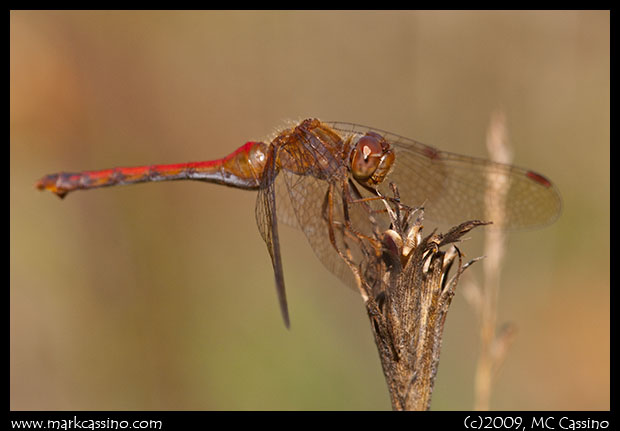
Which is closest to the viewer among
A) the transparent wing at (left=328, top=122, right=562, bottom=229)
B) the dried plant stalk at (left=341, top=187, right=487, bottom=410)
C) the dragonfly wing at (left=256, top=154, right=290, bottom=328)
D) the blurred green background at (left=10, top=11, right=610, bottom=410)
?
the dried plant stalk at (left=341, top=187, right=487, bottom=410)

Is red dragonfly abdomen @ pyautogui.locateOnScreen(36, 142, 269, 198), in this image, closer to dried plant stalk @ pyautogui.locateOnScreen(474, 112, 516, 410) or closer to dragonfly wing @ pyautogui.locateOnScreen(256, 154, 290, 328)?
dragonfly wing @ pyautogui.locateOnScreen(256, 154, 290, 328)

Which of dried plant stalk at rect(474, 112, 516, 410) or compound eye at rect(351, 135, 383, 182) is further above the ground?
compound eye at rect(351, 135, 383, 182)

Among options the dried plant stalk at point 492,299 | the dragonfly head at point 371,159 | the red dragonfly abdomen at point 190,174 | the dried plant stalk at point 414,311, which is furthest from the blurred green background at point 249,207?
the dried plant stalk at point 414,311

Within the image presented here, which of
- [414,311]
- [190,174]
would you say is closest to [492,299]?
[414,311]

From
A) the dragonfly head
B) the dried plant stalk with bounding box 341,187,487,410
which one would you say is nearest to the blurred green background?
the dragonfly head

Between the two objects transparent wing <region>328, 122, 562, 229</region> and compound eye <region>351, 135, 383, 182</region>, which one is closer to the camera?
compound eye <region>351, 135, 383, 182</region>

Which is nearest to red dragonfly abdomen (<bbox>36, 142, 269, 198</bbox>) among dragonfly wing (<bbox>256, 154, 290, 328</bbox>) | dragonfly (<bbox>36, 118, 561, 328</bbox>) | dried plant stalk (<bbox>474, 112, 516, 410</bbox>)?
dragonfly (<bbox>36, 118, 561, 328</bbox>)

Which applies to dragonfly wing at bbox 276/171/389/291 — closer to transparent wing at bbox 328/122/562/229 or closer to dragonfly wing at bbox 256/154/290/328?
dragonfly wing at bbox 256/154/290/328

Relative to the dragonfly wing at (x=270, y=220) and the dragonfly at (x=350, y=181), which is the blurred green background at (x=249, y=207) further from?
the dragonfly wing at (x=270, y=220)

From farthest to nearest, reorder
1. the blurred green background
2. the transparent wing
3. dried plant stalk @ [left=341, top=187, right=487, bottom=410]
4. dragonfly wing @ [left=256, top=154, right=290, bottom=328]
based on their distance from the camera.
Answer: the blurred green background
the transparent wing
dragonfly wing @ [left=256, top=154, right=290, bottom=328]
dried plant stalk @ [left=341, top=187, right=487, bottom=410]
